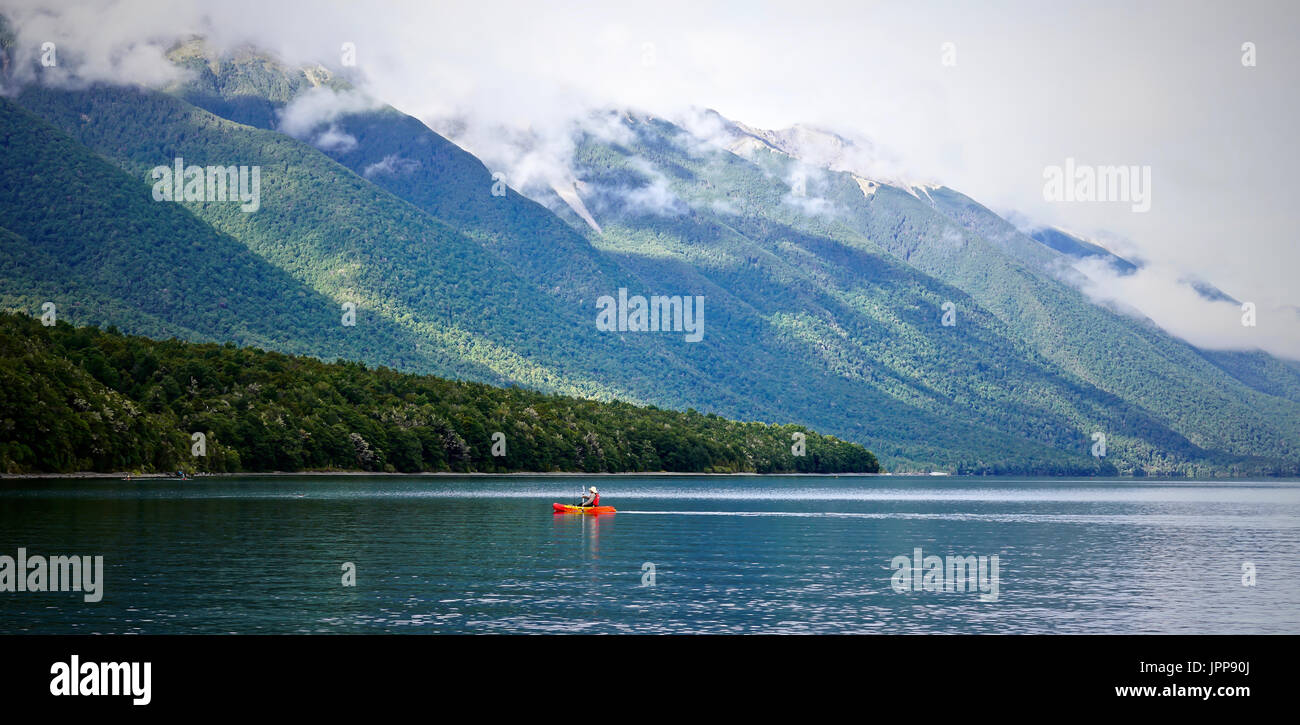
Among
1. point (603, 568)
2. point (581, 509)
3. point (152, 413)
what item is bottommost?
point (603, 568)

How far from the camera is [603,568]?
6300cm

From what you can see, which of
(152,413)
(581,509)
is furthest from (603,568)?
(152,413)

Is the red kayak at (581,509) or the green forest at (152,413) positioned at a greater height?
the green forest at (152,413)

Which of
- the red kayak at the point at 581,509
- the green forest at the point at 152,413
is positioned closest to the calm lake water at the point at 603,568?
the red kayak at the point at 581,509

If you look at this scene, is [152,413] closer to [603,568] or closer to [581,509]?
[581,509]

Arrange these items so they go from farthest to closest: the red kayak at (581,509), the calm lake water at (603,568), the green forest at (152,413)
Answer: the green forest at (152,413) → the red kayak at (581,509) → the calm lake water at (603,568)

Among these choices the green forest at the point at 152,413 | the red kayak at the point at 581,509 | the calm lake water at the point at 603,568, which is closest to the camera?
the calm lake water at the point at 603,568

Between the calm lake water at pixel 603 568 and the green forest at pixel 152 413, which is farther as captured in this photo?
the green forest at pixel 152 413

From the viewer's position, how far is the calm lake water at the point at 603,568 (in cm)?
4484

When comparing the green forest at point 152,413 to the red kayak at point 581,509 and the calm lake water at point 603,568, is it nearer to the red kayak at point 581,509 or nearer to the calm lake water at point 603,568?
the calm lake water at point 603,568

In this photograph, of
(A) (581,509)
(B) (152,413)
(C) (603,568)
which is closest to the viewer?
(C) (603,568)

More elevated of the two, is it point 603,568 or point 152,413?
point 152,413
